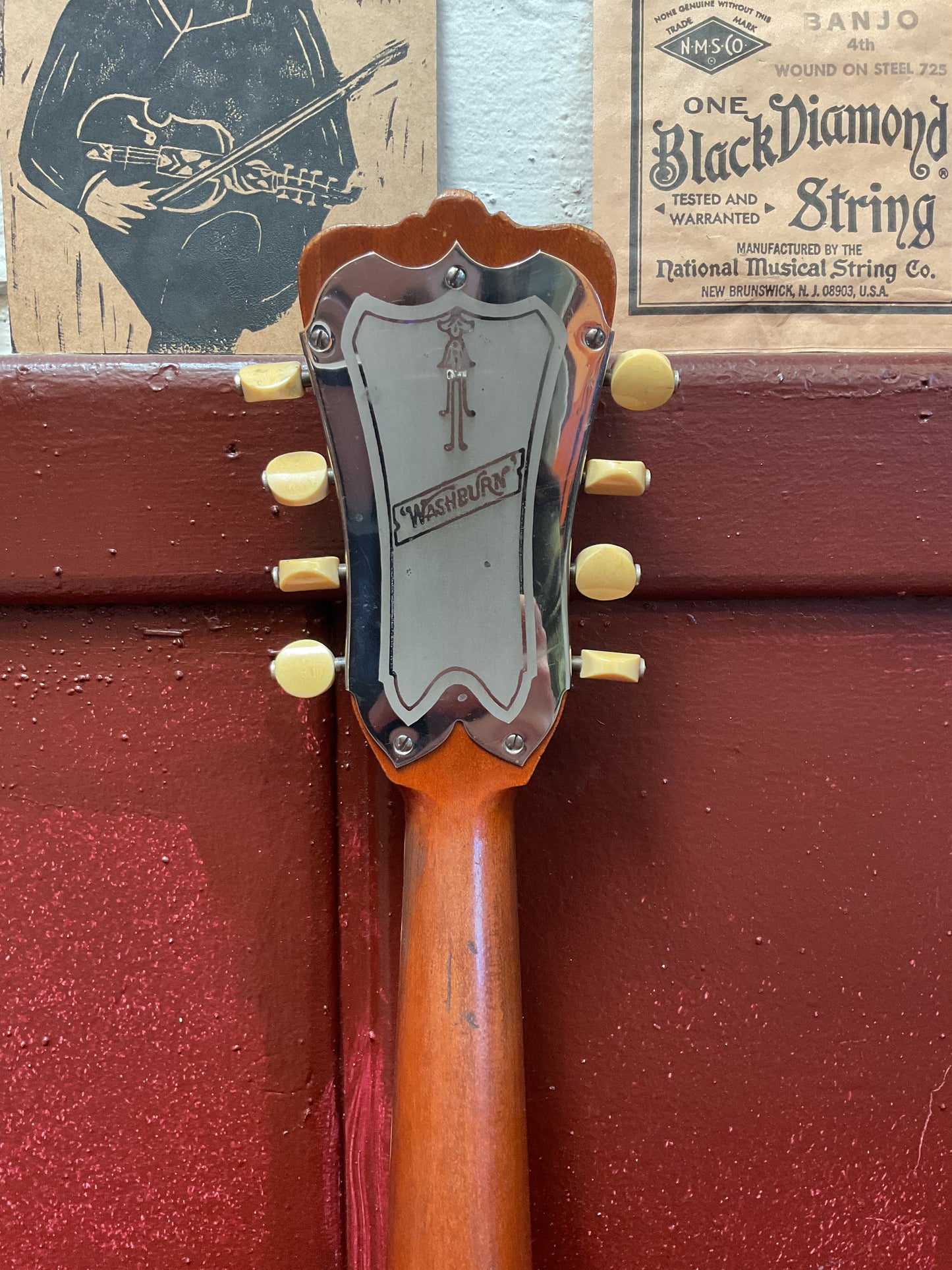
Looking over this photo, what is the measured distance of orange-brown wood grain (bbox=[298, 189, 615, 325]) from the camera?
32 centimetres

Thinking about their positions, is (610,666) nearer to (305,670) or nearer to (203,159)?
(305,670)

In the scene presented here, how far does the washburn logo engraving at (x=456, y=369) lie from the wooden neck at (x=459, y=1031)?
116 mm

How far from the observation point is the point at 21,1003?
400 mm

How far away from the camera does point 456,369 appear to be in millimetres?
322

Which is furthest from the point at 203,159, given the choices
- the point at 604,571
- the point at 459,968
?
the point at 459,968

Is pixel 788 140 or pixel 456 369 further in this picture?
pixel 788 140

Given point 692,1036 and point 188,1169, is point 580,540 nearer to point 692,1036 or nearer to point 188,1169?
point 692,1036

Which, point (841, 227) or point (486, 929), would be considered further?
point (841, 227)

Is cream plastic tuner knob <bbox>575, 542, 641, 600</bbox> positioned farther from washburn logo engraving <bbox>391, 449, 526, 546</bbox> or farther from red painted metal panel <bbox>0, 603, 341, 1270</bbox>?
red painted metal panel <bbox>0, 603, 341, 1270</bbox>

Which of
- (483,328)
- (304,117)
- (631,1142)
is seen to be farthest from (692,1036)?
(304,117)

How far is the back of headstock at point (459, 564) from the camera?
1.04ft

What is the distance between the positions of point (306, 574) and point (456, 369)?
10 cm

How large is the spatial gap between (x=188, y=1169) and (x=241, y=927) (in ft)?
0.37

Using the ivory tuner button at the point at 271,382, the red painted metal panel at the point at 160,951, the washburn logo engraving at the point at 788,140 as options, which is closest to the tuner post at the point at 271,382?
the ivory tuner button at the point at 271,382
